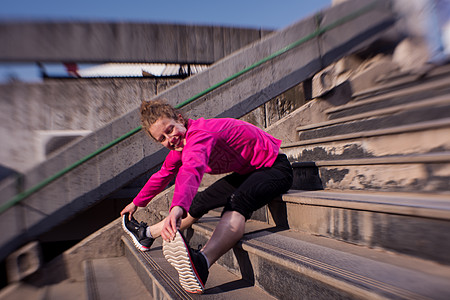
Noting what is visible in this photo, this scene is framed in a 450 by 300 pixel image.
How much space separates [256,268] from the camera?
4.86 ft

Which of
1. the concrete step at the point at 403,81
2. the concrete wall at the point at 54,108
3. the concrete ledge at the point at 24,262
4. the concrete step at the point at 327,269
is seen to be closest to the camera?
the concrete step at the point at 327,269

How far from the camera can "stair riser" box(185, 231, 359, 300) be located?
107 centimetres

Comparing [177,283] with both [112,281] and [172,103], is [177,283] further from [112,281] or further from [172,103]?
[172,103]

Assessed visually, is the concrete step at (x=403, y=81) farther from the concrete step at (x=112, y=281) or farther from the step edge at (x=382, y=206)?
the concrete step at (x=112, y=281)

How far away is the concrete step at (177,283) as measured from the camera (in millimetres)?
1410

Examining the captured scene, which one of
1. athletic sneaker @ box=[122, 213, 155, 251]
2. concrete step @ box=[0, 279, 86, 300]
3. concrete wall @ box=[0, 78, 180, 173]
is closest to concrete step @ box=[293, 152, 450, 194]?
athletic sneaker @ box=[122, 213, 155, 251]

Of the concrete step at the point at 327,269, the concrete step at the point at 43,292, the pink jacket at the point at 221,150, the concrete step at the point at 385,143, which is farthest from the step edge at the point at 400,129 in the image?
the concrete step at the point at 43,292

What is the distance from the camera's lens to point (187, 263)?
4.45 feet

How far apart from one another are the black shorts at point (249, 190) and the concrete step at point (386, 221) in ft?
0.49

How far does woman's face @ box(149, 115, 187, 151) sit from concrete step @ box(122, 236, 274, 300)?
30.6 inches

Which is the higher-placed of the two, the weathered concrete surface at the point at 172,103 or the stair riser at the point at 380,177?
the weathered concrete surface at the point at 172,103

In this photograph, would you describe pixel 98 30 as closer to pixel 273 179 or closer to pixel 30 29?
pixel 30 29

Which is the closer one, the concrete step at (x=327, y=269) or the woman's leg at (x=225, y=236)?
the concrete step at (x=327, y=269)

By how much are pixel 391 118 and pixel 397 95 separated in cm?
43
